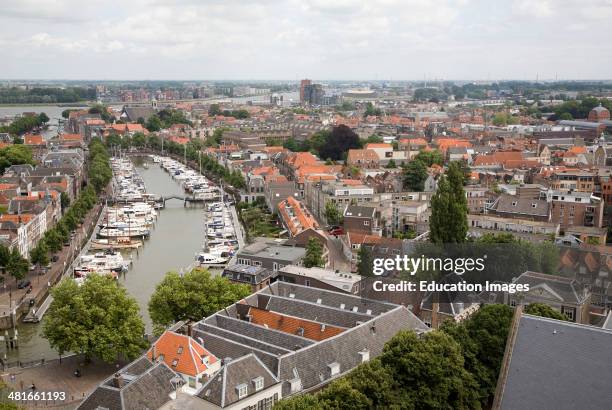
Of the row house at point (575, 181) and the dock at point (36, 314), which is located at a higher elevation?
the row house at point (575, 181)

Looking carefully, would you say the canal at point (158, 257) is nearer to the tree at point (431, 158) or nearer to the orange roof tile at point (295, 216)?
the orange roof tile at point (295, 216)

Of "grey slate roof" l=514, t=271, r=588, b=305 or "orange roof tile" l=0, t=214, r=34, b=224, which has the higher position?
"grey slate roof" l=514, t=271, r=588, b=305

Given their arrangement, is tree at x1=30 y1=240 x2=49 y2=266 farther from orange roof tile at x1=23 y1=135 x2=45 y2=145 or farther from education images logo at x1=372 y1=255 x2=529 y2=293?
orange roof tile at x1=23 y1=135 x2=45 y2=145

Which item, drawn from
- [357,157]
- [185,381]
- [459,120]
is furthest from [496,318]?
[459,120]

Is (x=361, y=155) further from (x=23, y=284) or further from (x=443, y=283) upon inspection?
(x=443, y=283)

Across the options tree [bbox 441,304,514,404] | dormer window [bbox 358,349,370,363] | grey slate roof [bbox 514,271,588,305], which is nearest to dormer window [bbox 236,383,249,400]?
dormer window [bbox 358,349,370,363]

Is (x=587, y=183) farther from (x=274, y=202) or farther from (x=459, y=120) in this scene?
(x=459, y=120)

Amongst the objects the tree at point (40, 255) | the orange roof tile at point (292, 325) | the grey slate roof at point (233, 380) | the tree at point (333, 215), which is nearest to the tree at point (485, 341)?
the orange roof tile at point (292, 325)
